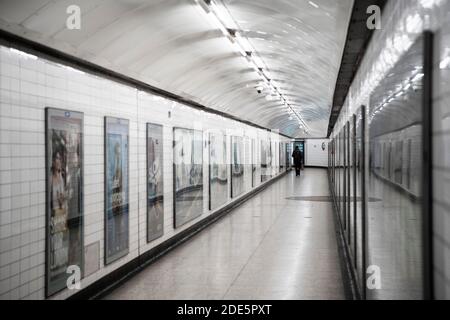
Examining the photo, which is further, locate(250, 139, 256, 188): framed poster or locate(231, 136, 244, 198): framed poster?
locate(250, 139, 256, 188): framed poster

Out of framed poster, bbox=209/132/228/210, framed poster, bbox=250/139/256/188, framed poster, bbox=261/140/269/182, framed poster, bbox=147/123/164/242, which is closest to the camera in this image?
framed poster, bbox=147/123/164/242

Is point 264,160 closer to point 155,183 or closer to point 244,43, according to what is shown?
point 244,43

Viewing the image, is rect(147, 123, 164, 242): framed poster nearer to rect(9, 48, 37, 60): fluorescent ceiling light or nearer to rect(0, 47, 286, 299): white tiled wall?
rect(0, 47, 286, 299): white tiled wall

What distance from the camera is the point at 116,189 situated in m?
7.12

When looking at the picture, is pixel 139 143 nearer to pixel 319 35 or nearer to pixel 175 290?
pixel 175 290

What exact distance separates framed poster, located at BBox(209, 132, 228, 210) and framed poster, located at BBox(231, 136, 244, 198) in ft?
4.12

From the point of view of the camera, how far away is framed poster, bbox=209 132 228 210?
1343 cm

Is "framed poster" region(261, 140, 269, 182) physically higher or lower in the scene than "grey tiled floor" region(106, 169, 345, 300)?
higher

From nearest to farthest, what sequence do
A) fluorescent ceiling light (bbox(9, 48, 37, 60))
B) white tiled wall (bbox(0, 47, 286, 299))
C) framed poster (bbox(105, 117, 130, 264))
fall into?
1. white tiled wall (bbox(0, 47, 286, 299))
2. fluorescent ceiling light (bbox(9, 48, 37, 60))
3. framed poster (bbox(105, 117, 130, 264))

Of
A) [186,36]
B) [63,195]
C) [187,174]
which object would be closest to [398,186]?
[63,195]

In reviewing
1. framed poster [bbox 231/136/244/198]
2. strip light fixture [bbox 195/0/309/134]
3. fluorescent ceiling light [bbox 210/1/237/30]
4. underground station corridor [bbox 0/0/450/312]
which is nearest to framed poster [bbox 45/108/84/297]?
underground station corridor [bbox 0/0/450/312]

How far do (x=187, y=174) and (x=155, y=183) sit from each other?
6.98 ft

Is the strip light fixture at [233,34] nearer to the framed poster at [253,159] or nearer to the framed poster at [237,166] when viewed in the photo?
the framed poster at [237,166]

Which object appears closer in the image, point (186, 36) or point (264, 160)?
point (186, 36)
